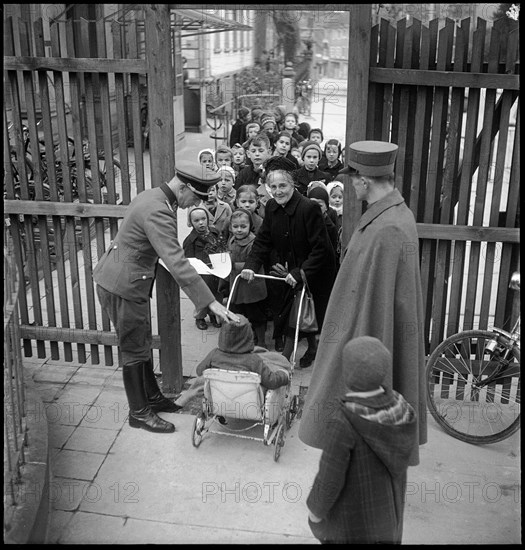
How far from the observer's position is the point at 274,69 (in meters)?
30.5

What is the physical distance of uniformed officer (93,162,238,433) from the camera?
4.58m

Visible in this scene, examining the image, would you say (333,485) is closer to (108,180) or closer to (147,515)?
(147,515)

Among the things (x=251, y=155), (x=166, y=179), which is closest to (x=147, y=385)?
(x=166, y=179)

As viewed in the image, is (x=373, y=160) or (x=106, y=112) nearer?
(x=373, y=160)

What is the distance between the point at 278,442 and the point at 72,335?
6.79ft

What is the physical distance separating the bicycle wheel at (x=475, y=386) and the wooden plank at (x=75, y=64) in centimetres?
300

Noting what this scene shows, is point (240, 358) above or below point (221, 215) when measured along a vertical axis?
below

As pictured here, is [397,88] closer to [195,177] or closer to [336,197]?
[195,177]

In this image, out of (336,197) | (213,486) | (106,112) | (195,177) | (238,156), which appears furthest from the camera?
(238,156)

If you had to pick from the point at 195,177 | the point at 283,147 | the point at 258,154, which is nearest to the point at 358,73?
the point at 195,177

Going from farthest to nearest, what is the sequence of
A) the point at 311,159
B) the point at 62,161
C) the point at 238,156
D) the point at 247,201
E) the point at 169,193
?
the point at 238,156, the point at 311,159, the point at 247,201, the point at 62,161, the point at 169,193

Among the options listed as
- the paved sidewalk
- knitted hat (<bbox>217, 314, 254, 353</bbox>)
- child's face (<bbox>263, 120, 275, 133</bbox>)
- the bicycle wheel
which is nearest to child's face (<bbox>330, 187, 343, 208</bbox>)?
the bicycle wheel

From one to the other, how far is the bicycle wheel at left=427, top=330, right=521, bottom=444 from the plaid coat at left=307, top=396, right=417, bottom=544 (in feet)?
6.86

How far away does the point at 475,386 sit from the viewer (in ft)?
16.3
